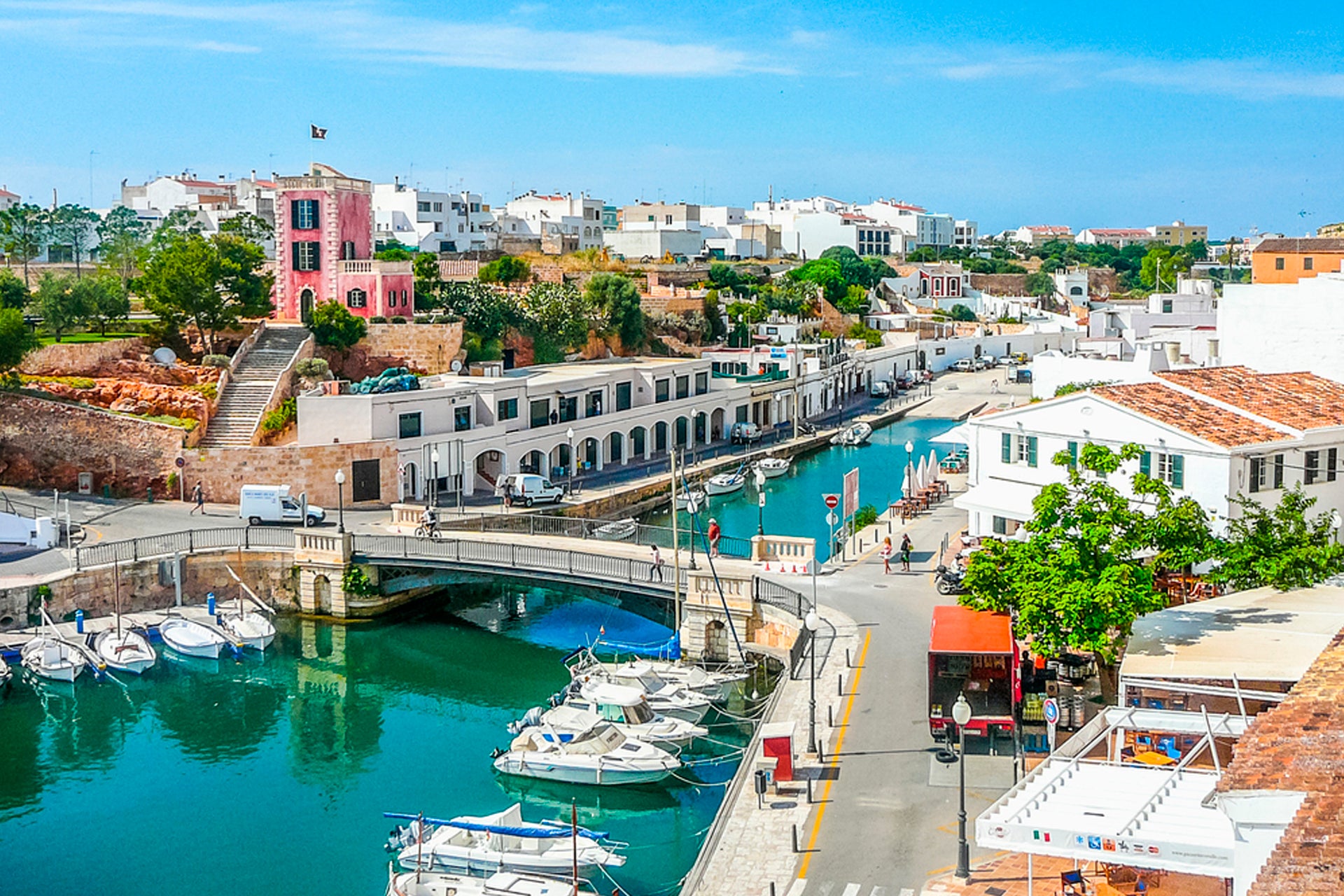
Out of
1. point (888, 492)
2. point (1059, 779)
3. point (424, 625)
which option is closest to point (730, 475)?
point (888, 492)

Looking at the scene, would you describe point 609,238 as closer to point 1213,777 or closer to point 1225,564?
point 1225,564

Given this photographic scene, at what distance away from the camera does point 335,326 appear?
57.4 metres

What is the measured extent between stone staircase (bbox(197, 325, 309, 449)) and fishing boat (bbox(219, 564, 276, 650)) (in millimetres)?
10548

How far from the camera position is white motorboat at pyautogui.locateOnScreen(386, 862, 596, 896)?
2238 centimetres

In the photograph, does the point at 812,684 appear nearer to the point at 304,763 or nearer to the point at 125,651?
the point at 304,763

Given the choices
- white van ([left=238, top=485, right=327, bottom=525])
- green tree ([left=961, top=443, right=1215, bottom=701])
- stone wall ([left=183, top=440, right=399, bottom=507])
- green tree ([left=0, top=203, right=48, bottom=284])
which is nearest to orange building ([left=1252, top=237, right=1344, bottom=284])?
Answer: green tree ([left=961, top=443, right=1215, bottom=701])

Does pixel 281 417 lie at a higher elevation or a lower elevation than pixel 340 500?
higher

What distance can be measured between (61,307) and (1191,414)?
4500cm

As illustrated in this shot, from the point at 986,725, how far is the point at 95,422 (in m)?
35.3

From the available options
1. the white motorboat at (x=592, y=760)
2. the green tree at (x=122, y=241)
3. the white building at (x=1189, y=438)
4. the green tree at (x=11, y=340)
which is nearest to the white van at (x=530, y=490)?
the white building at (x=1189, y=438)

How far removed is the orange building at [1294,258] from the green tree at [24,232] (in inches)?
2445

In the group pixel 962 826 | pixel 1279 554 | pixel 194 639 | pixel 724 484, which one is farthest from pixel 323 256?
pixel 962 826

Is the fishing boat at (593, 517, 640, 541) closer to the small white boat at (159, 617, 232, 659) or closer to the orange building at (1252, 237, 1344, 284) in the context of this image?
the small white boat at (159, 617, 232, 659)

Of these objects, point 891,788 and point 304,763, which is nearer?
point 891,788
